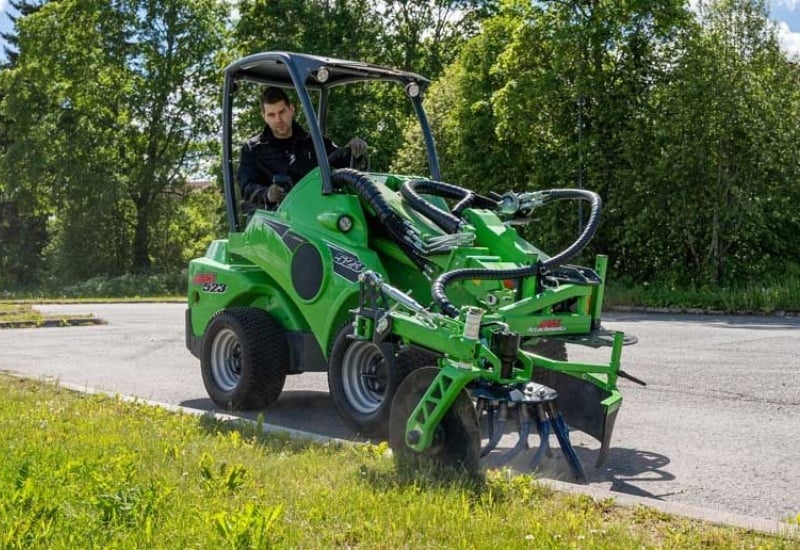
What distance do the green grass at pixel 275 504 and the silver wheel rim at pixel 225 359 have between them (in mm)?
2039

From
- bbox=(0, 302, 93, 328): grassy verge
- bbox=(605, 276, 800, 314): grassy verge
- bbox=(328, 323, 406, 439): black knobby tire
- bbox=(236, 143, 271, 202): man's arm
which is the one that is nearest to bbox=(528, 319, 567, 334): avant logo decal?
bbox=(328, 323, 406, 439): black knobby tire

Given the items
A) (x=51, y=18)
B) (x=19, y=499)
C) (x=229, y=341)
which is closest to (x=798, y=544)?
(x=19, y=499)

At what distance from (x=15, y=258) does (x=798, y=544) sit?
159ft

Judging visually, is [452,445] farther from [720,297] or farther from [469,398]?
[720,297]

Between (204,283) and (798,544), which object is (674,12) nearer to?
(204,283)

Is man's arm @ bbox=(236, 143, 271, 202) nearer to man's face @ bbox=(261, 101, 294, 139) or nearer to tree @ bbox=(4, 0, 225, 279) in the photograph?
man's face @ bbox=(261, 101, 294, 139)

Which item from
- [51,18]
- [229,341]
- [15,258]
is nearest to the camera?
[229,341]

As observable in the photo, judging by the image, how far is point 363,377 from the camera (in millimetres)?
6699

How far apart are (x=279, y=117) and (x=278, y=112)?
42mm

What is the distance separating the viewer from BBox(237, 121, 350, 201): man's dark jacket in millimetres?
8422

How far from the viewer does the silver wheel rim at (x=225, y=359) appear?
7.89 m

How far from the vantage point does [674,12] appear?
71.0 feet

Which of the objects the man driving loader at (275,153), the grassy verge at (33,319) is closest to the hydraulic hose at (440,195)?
the man driving loader at (275,153)

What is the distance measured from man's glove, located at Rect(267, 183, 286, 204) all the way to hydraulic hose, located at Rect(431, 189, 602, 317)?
2.20 metres
